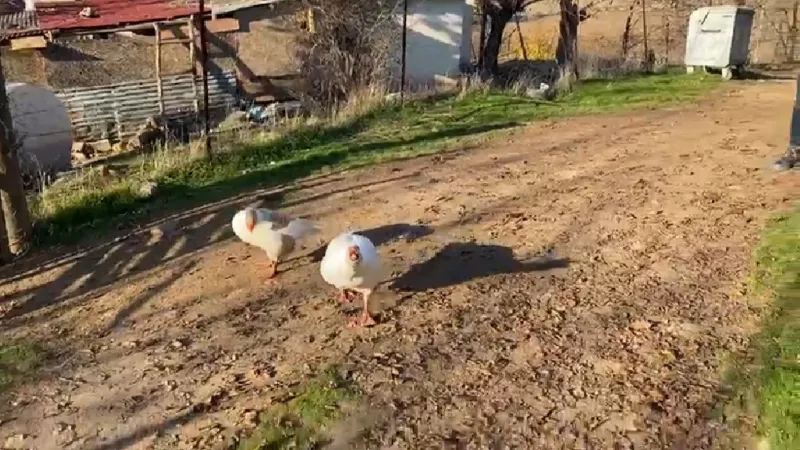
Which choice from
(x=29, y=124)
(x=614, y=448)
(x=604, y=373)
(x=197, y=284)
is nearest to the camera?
(x=614, y=448)

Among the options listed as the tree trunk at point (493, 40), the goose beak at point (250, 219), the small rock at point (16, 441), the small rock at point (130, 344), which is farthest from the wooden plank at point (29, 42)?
the small rock at point (16, 441)

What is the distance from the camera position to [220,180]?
8445mm

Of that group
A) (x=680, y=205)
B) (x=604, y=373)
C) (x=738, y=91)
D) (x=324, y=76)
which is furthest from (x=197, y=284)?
(x=324, y=76)

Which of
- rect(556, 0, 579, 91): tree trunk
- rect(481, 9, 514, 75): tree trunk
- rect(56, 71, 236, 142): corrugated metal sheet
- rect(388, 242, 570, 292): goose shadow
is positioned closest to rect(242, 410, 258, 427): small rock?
rect(388, 242, 570, 292): goose shadow

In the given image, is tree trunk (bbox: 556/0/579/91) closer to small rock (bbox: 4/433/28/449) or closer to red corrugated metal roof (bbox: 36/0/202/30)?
red corrugated metal roof (bbox: 36/0/202/30)

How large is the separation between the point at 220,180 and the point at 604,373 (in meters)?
5.50

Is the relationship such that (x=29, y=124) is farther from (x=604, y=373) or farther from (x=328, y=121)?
(x=604, y=373)

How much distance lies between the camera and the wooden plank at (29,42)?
17297 mm

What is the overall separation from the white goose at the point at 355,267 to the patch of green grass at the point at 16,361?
1.72m

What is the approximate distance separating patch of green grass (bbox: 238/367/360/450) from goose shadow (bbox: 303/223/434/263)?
6.85 feet

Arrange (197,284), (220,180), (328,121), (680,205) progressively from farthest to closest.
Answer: (328,121) → (220,180) → (680,205) → (197,284)

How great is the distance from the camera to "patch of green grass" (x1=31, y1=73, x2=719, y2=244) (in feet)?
24.4

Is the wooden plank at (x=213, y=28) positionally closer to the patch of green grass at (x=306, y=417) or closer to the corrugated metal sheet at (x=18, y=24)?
the corrugated metal sheet at (x=18, y=24)

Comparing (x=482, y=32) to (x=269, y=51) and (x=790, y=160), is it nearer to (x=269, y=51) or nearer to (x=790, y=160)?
(x=269, y=51)
